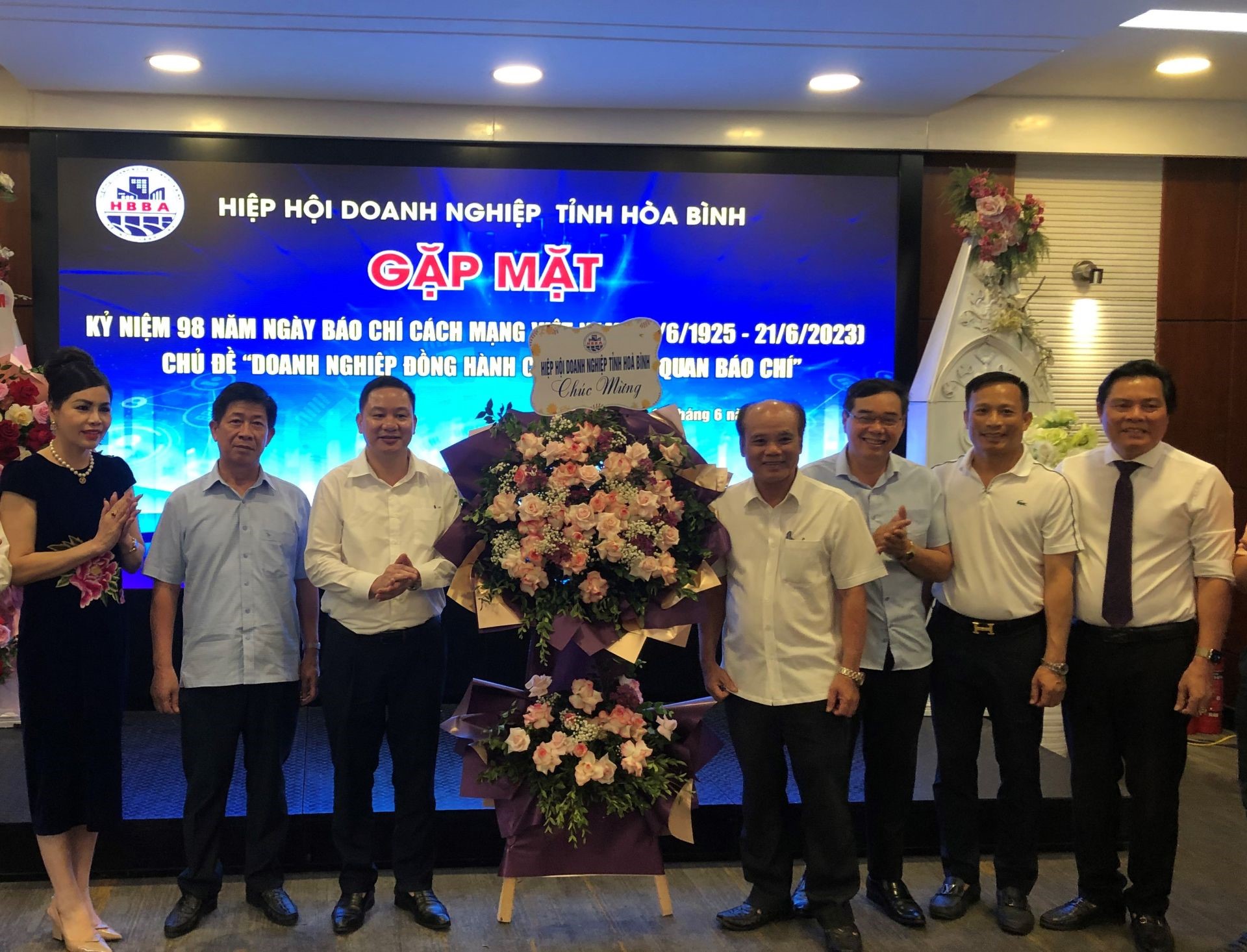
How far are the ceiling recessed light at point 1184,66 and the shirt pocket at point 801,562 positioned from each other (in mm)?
3474

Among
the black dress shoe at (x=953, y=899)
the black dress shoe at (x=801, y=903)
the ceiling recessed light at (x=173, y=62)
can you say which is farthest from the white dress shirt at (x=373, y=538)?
the ceiling recessed light at (x=173, y=62)

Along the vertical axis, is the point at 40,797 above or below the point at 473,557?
below

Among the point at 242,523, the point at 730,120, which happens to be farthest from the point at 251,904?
the point at 730,120

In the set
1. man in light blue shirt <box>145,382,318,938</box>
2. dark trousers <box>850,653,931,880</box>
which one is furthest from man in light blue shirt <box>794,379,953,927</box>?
man in light blue shirt <box>145,382,318,938</box>

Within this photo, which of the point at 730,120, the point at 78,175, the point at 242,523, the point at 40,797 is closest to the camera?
the point at 40,797

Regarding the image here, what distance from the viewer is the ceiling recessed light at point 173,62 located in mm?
4758

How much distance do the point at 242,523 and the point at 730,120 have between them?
11.6ft

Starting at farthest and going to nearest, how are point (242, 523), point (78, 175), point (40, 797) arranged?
point (78, 175) → point (242, 523) → point (40, 797)

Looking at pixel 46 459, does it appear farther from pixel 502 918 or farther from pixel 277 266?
pixel 277 266

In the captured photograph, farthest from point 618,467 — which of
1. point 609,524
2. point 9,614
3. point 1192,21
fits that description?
point 1192,21

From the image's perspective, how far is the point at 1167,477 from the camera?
11.0 feet

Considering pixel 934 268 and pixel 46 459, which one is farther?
pixel 934 268

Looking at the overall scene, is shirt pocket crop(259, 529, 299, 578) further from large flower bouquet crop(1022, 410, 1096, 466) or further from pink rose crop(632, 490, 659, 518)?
large flower bouquet crop(1022, 410, 1096, 466)

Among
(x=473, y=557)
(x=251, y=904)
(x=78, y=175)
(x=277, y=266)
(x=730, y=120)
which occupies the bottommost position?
(x=251, y=904)
